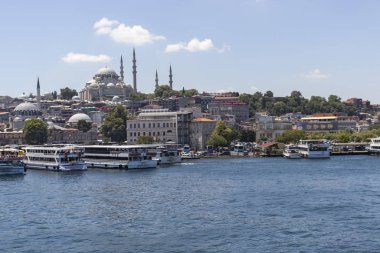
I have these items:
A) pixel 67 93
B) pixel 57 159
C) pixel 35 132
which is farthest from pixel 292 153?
pixel 67 93

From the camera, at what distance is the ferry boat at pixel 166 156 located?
58.2m

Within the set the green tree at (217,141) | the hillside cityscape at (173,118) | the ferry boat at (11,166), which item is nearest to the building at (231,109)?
the hillside cityscape at (173,118)

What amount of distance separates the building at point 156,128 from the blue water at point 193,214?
36.5 metres

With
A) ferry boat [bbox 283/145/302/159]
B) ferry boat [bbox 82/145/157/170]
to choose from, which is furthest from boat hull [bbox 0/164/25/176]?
ferry boat [bbox 283/145/302/159]

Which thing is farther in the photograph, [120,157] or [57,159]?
[120,157]

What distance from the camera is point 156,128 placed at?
263ft

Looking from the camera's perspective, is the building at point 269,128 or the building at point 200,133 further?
the building at point 269,128

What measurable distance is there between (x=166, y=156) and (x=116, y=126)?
27729 mm

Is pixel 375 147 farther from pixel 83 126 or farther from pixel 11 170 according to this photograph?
pixel 83 126

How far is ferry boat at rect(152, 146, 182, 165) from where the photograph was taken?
58.2 m

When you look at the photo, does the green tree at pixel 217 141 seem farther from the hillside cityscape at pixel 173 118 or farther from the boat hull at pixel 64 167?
the boat hull at pixel 64 167

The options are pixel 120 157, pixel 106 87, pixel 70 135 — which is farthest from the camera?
pixel 106 87

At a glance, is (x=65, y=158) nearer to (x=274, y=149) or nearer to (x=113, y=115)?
(x=274, y=149)

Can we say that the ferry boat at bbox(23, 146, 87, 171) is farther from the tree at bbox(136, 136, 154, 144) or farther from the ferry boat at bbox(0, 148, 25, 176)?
the tree at bbox(136, 136, 154, 144)
